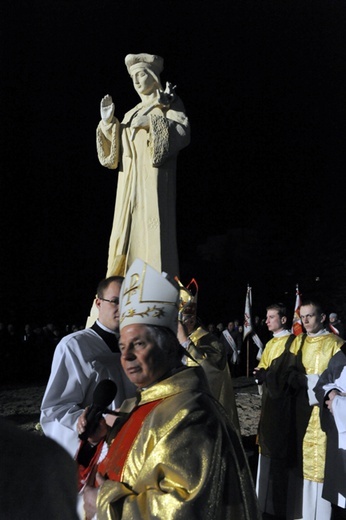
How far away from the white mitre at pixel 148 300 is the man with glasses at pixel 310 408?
3.74 metres

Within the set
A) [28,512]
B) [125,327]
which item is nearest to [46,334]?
[125,327]

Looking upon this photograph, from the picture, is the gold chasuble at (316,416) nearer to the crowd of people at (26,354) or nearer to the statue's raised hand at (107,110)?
the statue's raised hand at (107,110)

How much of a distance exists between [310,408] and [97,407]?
4.19 metres

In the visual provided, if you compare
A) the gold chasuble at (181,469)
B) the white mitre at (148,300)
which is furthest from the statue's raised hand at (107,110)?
the gold chasuble at (181,469)

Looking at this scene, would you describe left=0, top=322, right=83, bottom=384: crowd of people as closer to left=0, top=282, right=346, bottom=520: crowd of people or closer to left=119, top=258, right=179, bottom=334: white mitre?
left=0, top=282, right=346, bottom=520: crowd of people

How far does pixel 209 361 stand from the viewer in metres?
4.96

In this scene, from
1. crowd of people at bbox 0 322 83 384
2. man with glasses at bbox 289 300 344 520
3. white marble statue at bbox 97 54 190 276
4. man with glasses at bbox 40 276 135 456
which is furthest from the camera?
crowd of people at bbox 0 322 83 384

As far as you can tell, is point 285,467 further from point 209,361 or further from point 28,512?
point 28,512

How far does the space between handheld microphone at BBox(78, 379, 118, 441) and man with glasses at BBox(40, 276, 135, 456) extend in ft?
3.33

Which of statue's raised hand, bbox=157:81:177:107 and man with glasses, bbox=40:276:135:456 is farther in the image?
statue's raised hand, bbox=157:81:177:107

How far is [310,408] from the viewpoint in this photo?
240 inches

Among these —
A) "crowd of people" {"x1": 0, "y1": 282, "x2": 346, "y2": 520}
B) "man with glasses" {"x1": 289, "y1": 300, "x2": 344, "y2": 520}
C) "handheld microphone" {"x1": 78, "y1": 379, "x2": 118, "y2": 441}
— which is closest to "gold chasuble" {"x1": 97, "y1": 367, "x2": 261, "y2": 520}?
"crowd of people" {"x1": 0, "y1": 282, "x2": 346, "y2": 520}

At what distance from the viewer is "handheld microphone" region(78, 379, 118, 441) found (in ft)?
7.70

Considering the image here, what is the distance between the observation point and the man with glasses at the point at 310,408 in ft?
19.2
